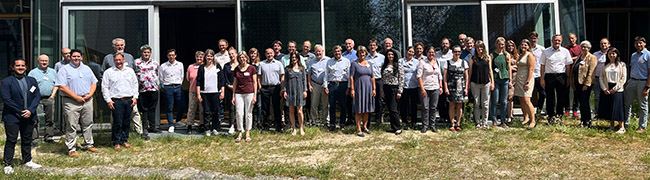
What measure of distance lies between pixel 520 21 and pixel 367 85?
3665mm

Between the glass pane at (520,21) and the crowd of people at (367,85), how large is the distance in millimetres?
710

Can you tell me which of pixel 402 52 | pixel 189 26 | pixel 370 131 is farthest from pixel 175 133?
pixel 189 26

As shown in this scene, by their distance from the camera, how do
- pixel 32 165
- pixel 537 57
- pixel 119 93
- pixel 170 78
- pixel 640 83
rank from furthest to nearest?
pixel 537 57, pixel 170 78, pixel 640 83, pixel 119 93, pixel 32 165

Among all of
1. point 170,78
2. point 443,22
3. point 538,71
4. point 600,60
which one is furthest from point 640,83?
point 170,78

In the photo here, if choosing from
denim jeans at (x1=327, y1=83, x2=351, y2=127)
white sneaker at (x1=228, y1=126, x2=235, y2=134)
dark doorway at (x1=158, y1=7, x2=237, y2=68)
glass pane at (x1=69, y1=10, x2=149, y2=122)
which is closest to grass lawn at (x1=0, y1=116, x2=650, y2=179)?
denim jeans at (x1=327, y1=83, x2=351, y2=127)

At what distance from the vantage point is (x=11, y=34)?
42.6ft

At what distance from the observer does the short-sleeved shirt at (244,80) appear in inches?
293

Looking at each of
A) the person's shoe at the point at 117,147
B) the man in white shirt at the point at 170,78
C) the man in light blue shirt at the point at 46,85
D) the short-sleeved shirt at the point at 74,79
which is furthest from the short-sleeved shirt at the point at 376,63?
the man in light blue shirt at the point at 46,85

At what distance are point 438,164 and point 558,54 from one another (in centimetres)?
364

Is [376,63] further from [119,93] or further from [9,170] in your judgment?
[9,170]

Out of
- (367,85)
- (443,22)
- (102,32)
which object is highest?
(443,22)

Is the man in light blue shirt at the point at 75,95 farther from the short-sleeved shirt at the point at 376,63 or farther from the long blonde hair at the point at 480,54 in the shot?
the long blonde hair at the point at 480,54

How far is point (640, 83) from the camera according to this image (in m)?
7.45

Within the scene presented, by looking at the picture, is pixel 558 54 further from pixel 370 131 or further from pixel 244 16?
pixel 244 16
